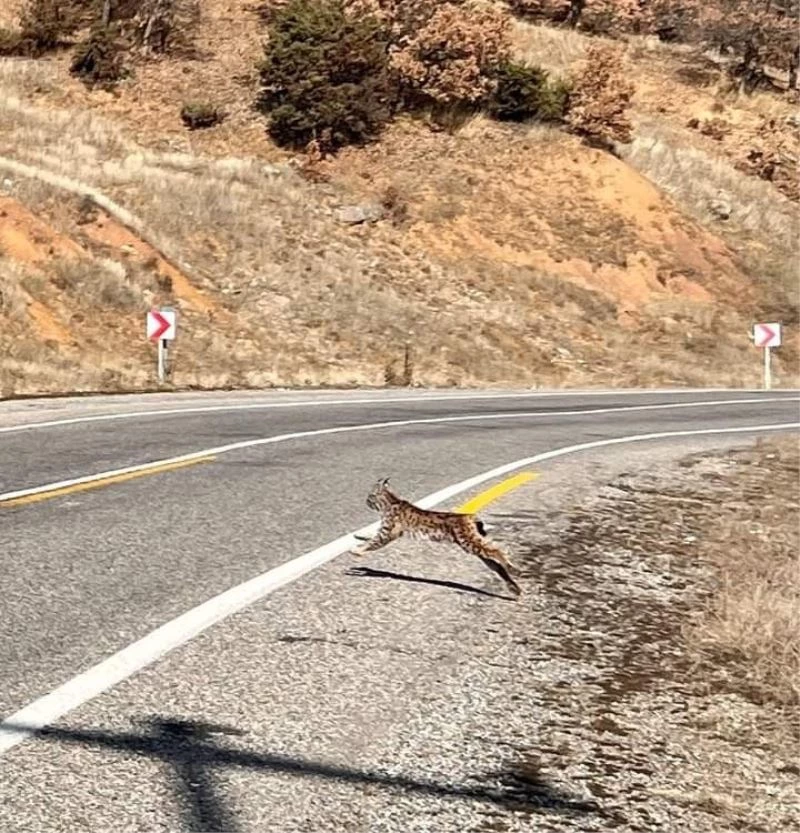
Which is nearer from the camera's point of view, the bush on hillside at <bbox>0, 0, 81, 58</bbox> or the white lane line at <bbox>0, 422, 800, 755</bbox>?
the white lane line at <bbox>0, 422, 800, 755</bbox>

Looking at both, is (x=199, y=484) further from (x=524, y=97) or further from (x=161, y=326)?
(x=524, y=97)

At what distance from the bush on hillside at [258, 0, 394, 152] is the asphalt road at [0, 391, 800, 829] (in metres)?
21.3


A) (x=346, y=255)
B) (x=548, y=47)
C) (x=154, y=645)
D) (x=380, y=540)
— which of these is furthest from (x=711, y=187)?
(x=154, y=645)

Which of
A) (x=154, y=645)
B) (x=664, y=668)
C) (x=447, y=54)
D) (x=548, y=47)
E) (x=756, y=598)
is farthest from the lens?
(x=548, y=47)

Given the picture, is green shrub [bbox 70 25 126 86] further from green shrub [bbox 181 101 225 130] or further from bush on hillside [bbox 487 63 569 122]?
bush on hillside [bbox 487 63 569 122]

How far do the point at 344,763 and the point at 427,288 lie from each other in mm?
30673

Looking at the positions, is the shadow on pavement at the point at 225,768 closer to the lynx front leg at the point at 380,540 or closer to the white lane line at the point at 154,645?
the white lane line at the point at 154,645

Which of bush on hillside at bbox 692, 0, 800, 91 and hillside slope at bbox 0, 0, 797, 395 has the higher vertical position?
bush on hillside at bbox 692, 0, 800, 91

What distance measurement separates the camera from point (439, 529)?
691 cm

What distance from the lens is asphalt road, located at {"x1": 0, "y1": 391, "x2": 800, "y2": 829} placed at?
19.1 ft

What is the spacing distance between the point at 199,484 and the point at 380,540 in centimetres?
331

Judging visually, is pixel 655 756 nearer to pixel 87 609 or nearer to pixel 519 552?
pixel 87 609

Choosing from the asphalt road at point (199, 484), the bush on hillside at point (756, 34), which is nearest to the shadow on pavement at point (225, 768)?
the asphalt road at point (199, 484)

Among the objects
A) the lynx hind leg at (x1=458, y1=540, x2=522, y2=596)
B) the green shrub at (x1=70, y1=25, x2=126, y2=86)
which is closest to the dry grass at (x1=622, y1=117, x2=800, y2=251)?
the green shrub at (x1=70, y1=25, x2=126, y2=86)
